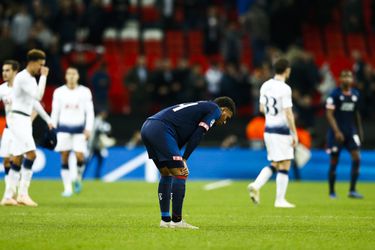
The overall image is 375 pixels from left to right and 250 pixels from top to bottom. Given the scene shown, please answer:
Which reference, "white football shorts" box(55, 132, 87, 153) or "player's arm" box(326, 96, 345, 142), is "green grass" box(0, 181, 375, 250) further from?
"player's arm" box(326, 96, 345, 142)

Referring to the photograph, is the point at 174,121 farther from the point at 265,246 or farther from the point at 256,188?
Result: the point at 256,188

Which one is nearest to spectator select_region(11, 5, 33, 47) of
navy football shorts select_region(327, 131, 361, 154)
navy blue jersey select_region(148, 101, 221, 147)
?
navy football shorts select_region(327, 131, 361, 154)

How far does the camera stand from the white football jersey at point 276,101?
16.6m

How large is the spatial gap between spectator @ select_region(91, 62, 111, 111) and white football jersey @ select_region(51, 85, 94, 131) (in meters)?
8.29

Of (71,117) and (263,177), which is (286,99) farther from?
(71,117)

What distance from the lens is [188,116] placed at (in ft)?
39.4

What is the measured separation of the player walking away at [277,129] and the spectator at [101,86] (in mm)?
12074

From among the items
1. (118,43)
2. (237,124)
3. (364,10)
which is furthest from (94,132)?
(364,10)

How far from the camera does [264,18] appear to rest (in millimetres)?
31406

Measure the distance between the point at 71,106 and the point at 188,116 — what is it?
8362 mm

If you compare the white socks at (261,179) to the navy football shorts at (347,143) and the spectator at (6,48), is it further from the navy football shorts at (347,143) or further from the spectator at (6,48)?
the spectator at (6,48)

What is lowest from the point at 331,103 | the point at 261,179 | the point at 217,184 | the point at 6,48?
the point at 217,184

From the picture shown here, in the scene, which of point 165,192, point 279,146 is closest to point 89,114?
point 279,146

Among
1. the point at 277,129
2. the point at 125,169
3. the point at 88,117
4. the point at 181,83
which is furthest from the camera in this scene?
the point at 181,83
